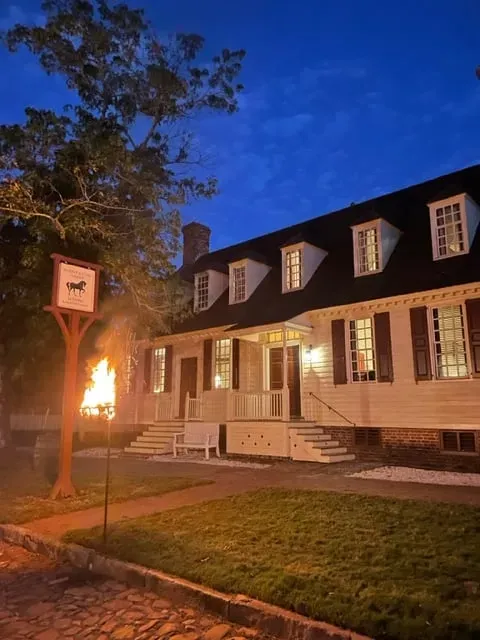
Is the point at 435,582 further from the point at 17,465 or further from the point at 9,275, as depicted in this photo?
the point at 9,275

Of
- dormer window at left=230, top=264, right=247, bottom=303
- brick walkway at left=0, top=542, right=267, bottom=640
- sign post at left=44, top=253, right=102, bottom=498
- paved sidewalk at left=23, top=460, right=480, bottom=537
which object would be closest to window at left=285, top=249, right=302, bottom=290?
dormer window at left=230, top=264, right=247, bottom=303

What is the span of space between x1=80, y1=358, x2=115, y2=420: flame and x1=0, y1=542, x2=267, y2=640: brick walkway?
2375 millimetres

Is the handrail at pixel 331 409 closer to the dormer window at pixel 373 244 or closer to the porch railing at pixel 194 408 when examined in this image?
the dormer window at pixel 373 244

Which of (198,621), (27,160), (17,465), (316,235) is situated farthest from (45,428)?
(198,621)

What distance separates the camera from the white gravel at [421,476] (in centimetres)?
923

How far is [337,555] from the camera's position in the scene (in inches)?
184

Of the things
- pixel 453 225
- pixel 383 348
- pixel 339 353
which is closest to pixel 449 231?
pixel 453 225

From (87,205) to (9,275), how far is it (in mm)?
3487

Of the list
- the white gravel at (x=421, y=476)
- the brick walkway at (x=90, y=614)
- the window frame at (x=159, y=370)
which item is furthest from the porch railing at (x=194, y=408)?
the brick walkway at (x=90, y=614)

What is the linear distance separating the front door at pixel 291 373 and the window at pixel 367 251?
314cm

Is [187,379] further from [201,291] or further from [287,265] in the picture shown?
[287,265]

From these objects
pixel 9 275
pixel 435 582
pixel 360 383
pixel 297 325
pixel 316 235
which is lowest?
pixel 435 582

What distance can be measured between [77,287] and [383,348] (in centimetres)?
786

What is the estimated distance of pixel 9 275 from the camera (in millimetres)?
13859
